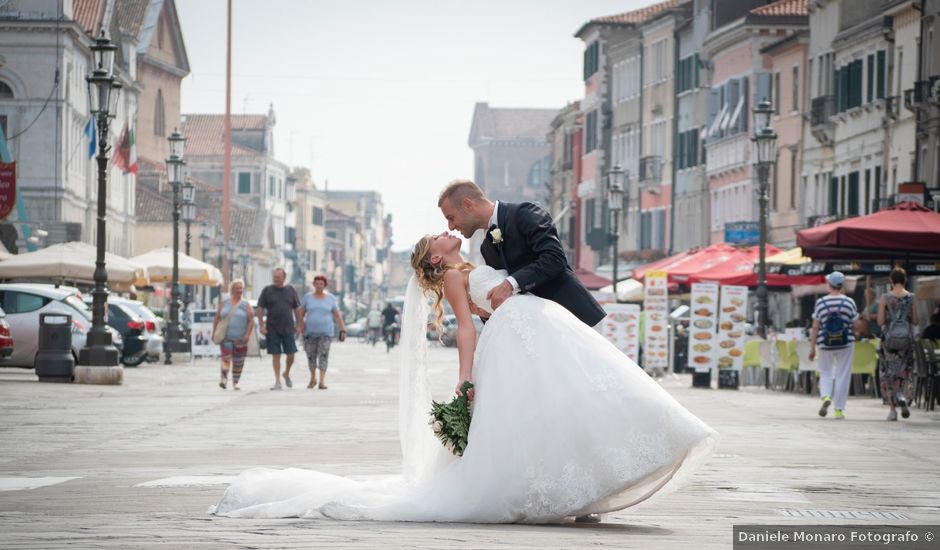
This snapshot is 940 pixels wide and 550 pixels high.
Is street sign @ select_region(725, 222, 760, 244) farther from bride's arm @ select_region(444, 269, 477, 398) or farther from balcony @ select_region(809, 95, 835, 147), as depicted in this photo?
bride's arm @ select_region(444, 269, 477, 398)

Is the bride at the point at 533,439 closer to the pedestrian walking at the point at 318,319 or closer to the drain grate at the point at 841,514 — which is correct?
the drain grate at the point at 841,514

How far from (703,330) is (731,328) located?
52 cm

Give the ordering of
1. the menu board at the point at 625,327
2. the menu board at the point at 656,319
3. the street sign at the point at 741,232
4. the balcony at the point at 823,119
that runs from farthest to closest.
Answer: the balcony at the point at 823,119
the street sign at the point at 741,232
the menu board at the point at 625,327
the menu board at the point at 656,319

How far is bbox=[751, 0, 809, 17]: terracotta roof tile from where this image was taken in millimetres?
66875

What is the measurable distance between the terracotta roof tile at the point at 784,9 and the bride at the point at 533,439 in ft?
190

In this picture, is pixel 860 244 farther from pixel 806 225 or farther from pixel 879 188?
pixel 806 225

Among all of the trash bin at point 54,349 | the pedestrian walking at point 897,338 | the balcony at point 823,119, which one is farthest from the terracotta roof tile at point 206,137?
the pedestrian walking at point 897,338

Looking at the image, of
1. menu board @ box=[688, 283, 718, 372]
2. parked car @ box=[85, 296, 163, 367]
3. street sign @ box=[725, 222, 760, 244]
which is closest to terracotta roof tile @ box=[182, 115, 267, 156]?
street sign @ box=[725, 222, 760, 244]

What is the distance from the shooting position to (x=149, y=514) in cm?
1009

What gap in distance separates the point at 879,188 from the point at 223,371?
88.1 feet

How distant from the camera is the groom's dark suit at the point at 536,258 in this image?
10.3 m

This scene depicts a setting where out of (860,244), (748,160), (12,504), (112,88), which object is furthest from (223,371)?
(748,160)

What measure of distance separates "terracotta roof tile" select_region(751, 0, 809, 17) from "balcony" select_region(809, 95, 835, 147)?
8.28m

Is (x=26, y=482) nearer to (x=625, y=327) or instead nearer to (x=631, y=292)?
(x=625, y=327)
